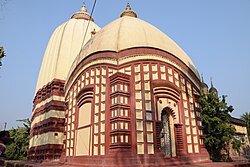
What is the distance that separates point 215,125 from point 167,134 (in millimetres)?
6585

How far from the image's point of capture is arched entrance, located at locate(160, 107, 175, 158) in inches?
408

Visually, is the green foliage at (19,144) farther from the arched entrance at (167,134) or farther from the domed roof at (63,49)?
the arched entrance at (167,134)

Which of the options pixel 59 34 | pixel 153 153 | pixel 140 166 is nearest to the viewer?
pixel 140 166

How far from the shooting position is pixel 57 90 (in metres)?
15.5

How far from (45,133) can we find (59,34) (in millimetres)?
9337

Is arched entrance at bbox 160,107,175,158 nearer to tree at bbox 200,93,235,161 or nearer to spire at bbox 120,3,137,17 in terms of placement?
tree at bbox 200,93,235,161

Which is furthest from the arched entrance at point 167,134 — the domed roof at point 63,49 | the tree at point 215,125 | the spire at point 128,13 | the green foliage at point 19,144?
the green foliage at point 19,144

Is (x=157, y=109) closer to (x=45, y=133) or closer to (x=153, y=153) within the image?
(x=153, y=153)

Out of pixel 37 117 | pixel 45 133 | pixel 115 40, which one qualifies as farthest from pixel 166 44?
pixel 37 117

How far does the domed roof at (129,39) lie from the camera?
11359 mm

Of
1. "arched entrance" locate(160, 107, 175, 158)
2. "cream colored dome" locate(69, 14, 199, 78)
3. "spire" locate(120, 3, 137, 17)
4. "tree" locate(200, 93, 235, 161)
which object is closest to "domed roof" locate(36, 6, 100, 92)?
"spire" locate(120, 3, 137, 17)

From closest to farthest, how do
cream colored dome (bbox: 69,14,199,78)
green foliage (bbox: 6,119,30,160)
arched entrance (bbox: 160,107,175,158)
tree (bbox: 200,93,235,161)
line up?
arched entrance (bbox: 160,107,175,158), cream colored dome (bbox: 69,14,199,78), tree (bbox: 200,93,235,161), green foliage (bbox: 6,119,30,160)

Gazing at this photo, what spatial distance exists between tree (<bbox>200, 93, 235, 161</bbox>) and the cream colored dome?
13.7ft

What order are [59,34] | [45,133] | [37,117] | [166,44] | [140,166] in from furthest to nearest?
1. [59,34]
2. [37,117]
3. [45,133]
4. [166,44]
5. [140,166]
